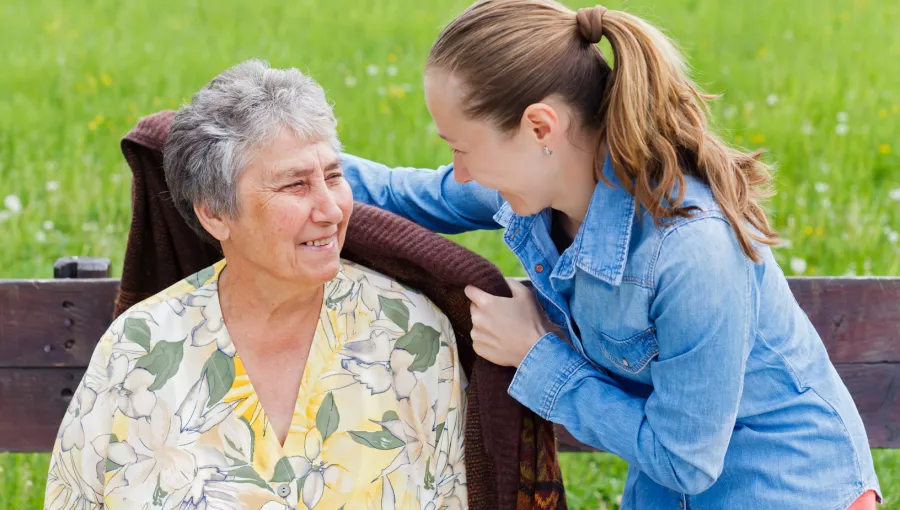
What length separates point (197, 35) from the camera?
6680 millimetres

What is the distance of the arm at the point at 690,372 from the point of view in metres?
1.91

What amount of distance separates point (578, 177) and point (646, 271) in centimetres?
24

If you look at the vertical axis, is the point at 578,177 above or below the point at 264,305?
above

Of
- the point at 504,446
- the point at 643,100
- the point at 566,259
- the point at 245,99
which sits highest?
the point at 643,100

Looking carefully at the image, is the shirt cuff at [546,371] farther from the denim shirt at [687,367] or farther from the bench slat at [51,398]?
the bench slat at [51,398]

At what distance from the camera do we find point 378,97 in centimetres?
591

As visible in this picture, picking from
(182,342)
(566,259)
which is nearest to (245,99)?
(182,342)

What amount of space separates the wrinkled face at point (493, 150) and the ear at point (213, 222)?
618 millimetres

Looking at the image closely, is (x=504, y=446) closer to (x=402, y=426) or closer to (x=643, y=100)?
(x=402, y=426)

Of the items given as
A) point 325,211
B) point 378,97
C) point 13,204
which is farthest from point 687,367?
point 378,97

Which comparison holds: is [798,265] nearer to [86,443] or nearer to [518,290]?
[518,290]

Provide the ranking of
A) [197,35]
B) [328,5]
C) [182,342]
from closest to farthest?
[182,342] → [197,35] → [328,5]

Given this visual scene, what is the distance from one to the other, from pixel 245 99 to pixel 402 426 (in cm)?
83

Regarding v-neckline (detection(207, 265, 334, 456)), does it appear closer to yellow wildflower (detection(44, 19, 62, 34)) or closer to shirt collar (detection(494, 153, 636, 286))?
shirt collar (detection(494, 153, 636, 286))
